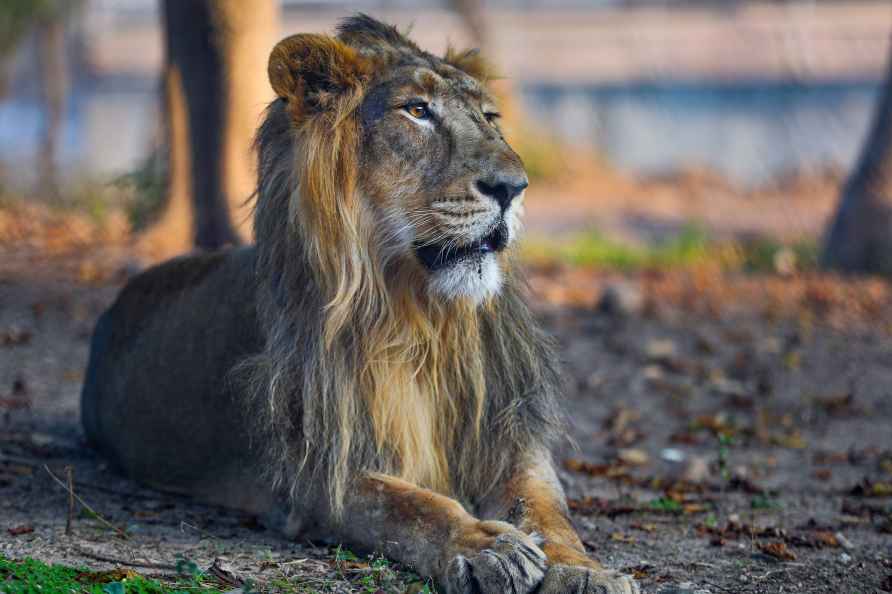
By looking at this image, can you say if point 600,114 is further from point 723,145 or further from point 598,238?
point 598,238

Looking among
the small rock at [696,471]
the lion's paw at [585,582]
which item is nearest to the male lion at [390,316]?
the lion's paw at [585,582]

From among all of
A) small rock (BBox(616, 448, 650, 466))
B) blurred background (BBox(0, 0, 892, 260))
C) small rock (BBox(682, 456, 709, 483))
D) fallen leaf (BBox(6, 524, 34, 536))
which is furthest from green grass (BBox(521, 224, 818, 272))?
fallen leaf (BBox(6, 524, 34, 536))

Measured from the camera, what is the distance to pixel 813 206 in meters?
14.7

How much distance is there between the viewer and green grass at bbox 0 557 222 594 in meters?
3.23

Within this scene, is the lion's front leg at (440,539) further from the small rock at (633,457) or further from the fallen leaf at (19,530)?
the small rock at (633,457)

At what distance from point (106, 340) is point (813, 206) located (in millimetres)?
11030

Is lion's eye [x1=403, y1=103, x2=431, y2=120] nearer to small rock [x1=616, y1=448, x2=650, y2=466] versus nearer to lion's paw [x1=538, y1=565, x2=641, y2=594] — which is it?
lion's paw [x1=538, y1=565, x2=641, y2=594]

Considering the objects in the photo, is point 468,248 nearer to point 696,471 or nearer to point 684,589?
point 684,589

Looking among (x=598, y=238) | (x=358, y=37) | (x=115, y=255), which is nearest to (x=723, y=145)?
(x=598, y=238)

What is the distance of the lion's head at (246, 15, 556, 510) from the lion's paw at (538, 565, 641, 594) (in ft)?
2.92

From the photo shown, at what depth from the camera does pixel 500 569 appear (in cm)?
332

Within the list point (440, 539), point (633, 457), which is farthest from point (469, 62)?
point (633, 457)

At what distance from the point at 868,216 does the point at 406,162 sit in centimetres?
613

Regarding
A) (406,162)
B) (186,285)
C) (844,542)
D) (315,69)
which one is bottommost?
(844,542)
